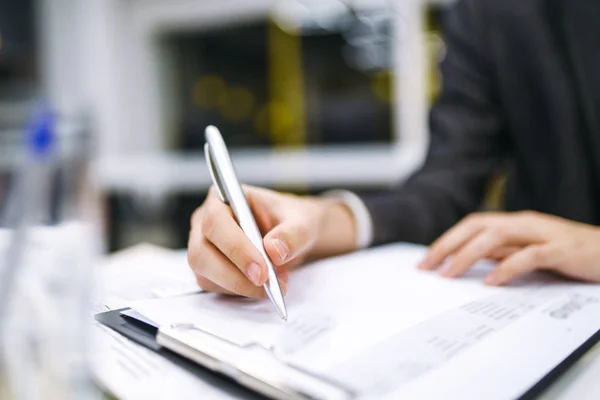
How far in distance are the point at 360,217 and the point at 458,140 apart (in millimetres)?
246

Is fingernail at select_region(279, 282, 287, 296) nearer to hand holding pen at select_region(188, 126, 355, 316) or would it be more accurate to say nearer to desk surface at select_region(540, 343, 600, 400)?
hand holding pen at select_region(188, 126, 355, 316)

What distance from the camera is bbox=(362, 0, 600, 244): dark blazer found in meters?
0.66

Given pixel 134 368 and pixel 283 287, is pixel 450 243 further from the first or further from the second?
pixel 134 368

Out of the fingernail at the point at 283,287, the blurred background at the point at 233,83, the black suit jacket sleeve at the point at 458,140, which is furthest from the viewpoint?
the blurred background at the point at 233,83

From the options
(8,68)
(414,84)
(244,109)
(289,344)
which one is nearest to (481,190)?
(289,344)

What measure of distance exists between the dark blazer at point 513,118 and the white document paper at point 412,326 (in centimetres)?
23

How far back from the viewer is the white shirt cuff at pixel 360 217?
54 cm

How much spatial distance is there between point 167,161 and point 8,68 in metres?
0.98

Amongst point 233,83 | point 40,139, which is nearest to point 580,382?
point 40,139

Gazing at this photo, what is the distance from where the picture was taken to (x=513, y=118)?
0.73m

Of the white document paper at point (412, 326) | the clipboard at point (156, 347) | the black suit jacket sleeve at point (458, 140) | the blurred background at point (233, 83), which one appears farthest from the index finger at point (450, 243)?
the blurred background at point (233, 83)

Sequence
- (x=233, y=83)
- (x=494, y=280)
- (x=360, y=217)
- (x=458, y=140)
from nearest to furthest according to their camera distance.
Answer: (x=494, y=280) → (x=360, y=217) → (x=458, y=140) → (x=233, y=83)

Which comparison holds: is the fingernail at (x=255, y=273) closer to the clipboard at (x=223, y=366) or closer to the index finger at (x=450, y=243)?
the clipboard at (x=223, y=366)

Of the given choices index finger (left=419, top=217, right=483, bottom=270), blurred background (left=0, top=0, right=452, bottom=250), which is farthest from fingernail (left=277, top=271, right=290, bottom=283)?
blurred background (left=0, top=0, right=452, bottom=250)
